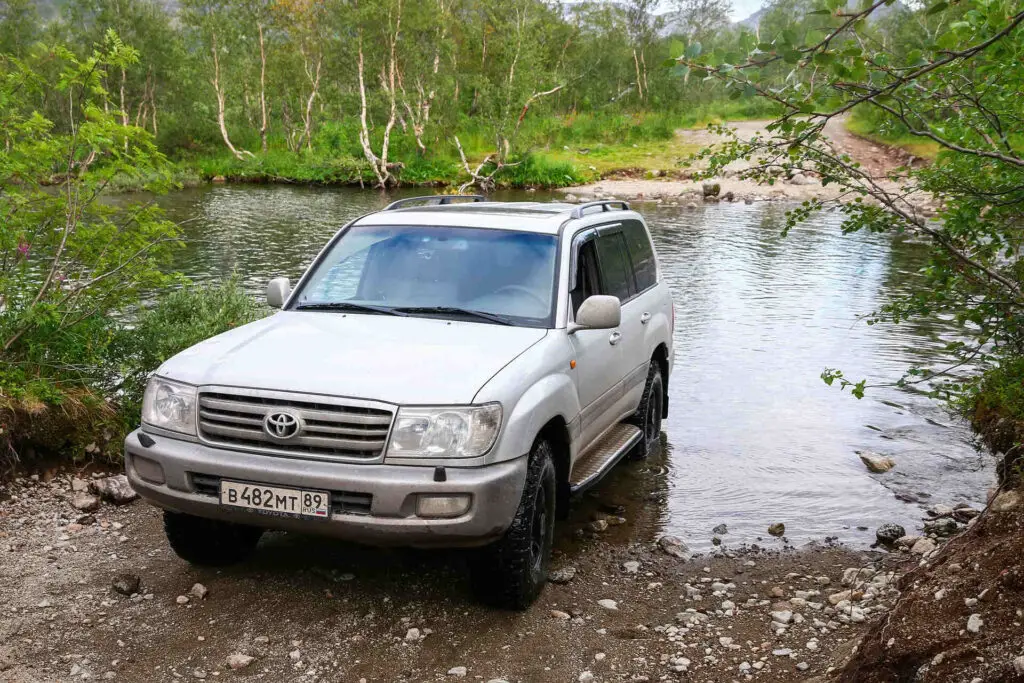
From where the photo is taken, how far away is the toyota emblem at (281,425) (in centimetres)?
432

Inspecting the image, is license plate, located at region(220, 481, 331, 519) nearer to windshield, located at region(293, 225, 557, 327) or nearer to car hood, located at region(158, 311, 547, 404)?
car hood, located at region(158, 311, 547, 404)

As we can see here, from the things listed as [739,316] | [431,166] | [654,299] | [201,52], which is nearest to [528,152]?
[431,166]

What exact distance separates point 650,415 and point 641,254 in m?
1.29

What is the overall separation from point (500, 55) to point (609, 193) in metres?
10.8

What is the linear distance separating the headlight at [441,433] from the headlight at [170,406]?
104 cm

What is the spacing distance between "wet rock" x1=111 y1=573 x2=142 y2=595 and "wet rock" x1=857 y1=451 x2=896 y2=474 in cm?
546

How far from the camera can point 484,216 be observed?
6094mm

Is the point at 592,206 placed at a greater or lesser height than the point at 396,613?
greater

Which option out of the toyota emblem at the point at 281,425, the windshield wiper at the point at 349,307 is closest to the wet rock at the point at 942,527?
the windshield wiper at the point at 349,307

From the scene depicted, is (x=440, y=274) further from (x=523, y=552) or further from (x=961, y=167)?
(x=961, y=167)

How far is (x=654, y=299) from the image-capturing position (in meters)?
7.36

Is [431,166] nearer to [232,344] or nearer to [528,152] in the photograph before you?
[528,152]

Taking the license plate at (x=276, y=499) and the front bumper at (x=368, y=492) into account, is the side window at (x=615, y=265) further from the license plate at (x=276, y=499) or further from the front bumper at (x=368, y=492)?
the license plate at (x=276, y=499)

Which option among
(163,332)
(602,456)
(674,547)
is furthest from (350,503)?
(163,332)
